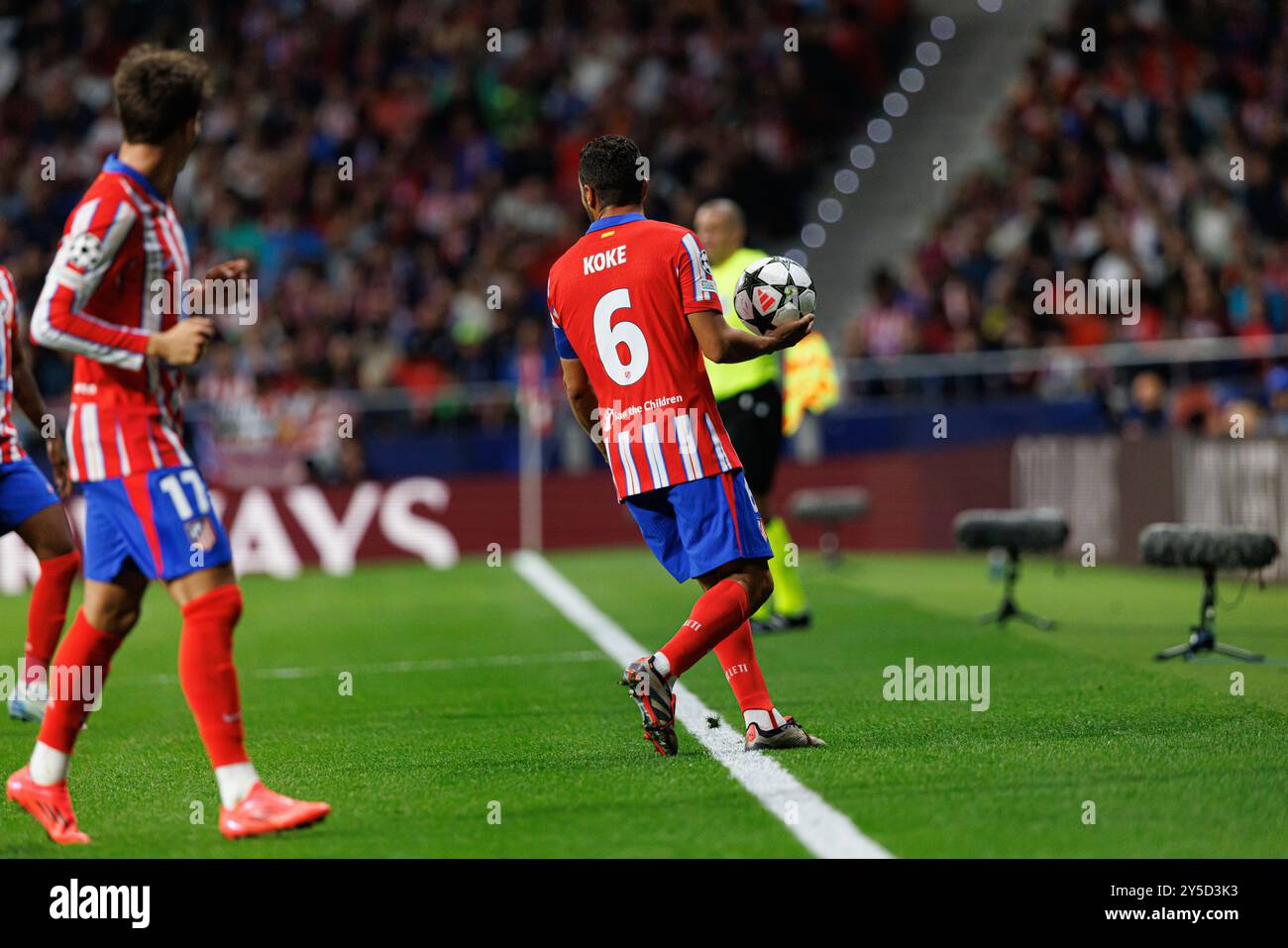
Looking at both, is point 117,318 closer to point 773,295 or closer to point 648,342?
point 648,342

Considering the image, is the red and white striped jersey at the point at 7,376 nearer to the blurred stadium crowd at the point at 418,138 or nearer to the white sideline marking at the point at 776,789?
the white sideline marking at the point at 776,789

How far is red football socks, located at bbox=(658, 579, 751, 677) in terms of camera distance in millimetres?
6191

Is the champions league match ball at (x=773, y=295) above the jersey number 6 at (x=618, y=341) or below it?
above

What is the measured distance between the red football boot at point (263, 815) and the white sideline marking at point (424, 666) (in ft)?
14.7

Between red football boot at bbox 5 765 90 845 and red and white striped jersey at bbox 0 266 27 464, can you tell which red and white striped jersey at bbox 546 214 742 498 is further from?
red and white striped jersey at bbox 0 266 27 464

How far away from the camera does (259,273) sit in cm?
2359

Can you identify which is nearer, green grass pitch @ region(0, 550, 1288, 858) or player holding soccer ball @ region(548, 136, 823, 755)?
green grass pitch @ region(0, 550, 1288, 858)

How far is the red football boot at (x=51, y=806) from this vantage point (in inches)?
A: 206

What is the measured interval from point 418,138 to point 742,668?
65.2 ft

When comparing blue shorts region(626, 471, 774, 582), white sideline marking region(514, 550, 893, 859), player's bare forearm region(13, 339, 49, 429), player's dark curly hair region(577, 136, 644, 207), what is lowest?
white sideline marking region(514, 550, 893, 859)

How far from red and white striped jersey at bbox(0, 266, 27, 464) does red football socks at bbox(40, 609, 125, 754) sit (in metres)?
2.40

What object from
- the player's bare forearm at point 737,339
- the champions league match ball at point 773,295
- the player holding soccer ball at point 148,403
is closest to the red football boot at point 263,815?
the player holding soccer ball at point 148,403

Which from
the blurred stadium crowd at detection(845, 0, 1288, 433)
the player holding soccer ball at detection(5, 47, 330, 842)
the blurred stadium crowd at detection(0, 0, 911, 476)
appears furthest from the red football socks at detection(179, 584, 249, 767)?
the blurred stadium crowd at detection(0, 0, 911, 476)
